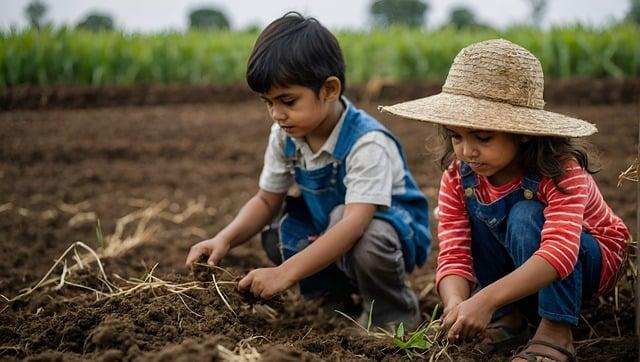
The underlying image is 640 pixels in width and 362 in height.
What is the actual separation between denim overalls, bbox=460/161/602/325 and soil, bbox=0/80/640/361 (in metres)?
0.20

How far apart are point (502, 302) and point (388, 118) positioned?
5.26 m

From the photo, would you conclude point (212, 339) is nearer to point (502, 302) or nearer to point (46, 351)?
point (46, 351)

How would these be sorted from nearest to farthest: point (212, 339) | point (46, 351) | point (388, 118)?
point (212, 339), point (46, 351), point (388, 118)

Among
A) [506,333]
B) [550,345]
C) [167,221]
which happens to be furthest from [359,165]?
[167,221]

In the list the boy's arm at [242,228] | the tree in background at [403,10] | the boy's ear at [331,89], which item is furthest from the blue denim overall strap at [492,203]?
the tree in background at [403,10]

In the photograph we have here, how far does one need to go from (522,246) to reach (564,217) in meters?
0.14

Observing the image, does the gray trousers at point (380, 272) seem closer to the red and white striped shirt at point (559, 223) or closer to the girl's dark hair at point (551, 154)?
Answer: the red and white striped shirt at point (559, 223)

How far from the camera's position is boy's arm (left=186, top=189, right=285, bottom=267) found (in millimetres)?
2475

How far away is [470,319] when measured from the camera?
185 centimetres

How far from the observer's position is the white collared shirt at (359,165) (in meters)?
2.40

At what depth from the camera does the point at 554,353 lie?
1.97 metres

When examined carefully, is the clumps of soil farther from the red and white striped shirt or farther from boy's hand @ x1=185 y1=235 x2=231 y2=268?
the red and white striped shirt

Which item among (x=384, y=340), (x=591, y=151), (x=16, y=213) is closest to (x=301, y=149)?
(x=384, y=340)

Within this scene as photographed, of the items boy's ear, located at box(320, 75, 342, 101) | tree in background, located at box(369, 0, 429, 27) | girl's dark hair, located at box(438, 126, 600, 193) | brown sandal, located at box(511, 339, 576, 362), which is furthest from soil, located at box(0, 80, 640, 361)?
tree in background, located at box(369, 0, 429, 27)
